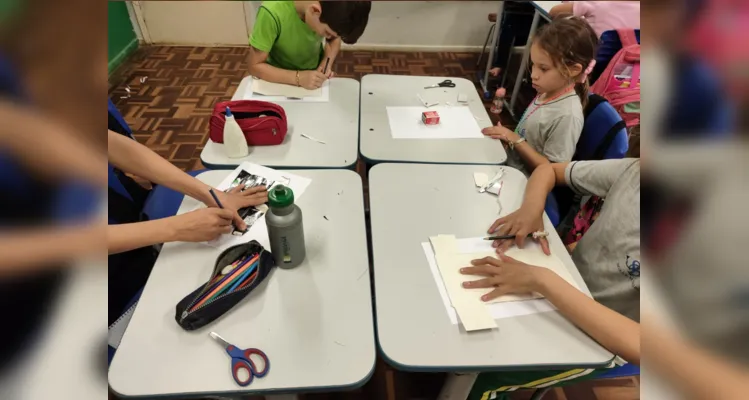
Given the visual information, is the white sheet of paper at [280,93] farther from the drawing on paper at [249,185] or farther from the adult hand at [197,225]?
the adult hand at [197,225]

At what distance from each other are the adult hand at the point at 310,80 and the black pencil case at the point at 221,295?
857 mm

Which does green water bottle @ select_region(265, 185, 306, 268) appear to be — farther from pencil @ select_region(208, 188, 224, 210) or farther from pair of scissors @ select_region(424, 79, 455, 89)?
pair of scissors @ select_region(424, 79, 455, 89)

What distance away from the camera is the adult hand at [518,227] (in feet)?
2.96

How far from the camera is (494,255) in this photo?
2.87 feet

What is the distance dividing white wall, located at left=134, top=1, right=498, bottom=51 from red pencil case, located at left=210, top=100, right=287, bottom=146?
8.82 ft

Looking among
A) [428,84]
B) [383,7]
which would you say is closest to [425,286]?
[428,84]

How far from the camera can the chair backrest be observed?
116cm

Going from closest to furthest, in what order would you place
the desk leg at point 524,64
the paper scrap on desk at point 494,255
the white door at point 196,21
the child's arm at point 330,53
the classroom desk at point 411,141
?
the paper scrap on desk at point 494,255, the classroom desk at point 411,141, the child's arm at point 330,53, the desk leg at point 524,64, the white door at point 196,21

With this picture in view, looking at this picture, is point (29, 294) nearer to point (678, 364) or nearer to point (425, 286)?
point (678, 364)

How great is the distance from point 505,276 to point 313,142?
71 centimetres

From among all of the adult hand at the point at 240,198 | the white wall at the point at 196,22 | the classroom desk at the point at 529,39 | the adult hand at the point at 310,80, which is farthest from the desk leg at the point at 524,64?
the white wall at the point at 196,22

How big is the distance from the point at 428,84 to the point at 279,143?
71 cm

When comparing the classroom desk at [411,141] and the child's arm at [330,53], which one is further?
the child's arm at [330,53]

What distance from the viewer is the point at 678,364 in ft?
0.65
